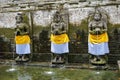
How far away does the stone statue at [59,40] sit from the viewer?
1185cm

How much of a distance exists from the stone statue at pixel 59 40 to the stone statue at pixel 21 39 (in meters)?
1.37

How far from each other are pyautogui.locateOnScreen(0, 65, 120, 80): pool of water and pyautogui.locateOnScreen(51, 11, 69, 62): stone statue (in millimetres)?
793

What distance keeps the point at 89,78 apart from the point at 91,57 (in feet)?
6.99

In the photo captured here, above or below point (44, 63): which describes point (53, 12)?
above

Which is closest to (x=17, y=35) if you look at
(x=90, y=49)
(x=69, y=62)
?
(x=69, y=62)

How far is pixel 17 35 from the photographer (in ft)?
41.3

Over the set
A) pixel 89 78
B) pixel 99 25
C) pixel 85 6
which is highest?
pixel 85 6

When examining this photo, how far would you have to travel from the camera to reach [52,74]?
1043 cm

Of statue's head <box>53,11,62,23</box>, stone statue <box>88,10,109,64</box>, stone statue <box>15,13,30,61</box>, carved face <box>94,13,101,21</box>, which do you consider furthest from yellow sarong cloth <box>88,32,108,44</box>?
stone statue <box>15,13,30,61</box>

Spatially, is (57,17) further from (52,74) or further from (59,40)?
(52,74)

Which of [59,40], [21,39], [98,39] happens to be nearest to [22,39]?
[21,39]

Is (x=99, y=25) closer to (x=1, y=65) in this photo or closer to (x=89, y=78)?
(x=89, y=78)

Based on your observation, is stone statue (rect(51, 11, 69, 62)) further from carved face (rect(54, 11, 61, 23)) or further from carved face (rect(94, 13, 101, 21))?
carved face (rect(94, 13, 101, 21))

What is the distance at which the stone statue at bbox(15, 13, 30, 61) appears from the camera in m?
12.6
